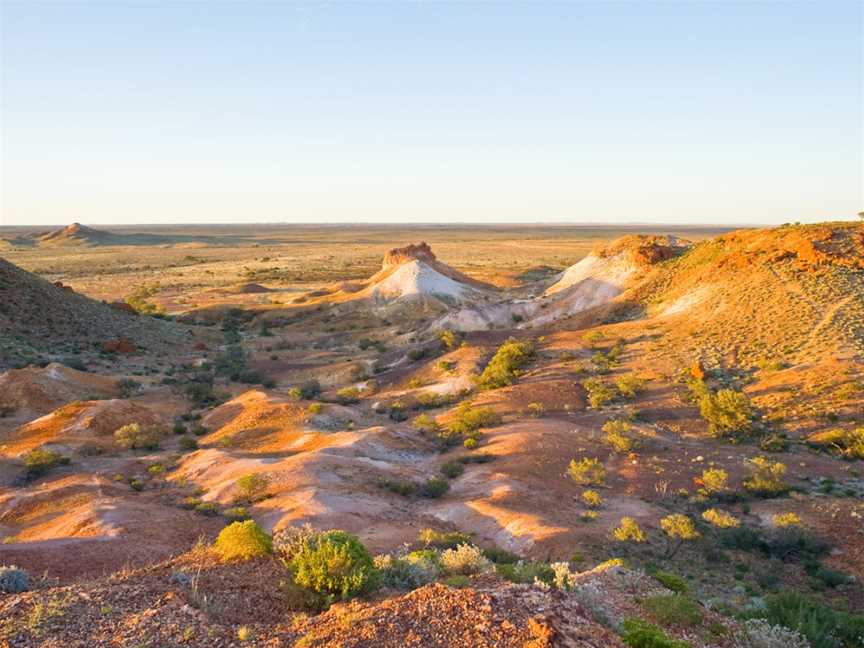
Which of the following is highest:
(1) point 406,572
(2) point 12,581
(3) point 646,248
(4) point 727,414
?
(3) point 646,248

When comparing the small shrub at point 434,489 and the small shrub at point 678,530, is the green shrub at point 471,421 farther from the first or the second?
the small shrub at point 678,530

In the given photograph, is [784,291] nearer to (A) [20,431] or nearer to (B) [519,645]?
(B) [519,645]

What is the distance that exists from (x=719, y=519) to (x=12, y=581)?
567 inches

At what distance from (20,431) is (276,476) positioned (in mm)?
13078

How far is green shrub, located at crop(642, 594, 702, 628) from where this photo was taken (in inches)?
325

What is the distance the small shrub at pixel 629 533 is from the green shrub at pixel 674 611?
561 centimetres

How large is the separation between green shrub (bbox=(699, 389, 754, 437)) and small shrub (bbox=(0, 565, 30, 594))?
20.6 metres

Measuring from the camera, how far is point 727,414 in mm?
22719

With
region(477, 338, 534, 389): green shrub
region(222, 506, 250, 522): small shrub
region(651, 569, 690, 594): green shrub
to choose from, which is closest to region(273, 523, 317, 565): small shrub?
region(651, 569, 690, 594): green shrub

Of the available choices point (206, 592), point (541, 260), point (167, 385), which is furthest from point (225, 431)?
point (541, 260)

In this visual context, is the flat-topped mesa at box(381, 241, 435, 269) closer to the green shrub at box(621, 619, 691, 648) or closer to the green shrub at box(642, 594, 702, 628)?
the green shrub at box(642, 594, 702, 628)

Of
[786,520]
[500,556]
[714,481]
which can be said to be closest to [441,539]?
[500,556]

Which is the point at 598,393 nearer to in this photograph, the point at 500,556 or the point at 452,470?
the point at 452,470

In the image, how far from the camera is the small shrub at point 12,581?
8305mm
